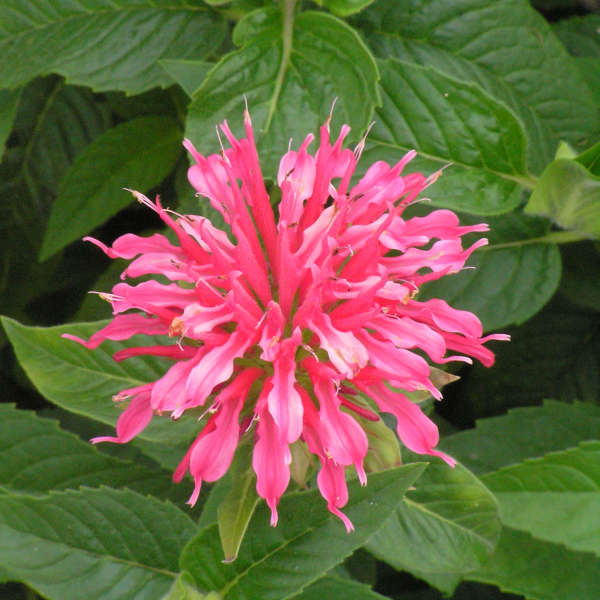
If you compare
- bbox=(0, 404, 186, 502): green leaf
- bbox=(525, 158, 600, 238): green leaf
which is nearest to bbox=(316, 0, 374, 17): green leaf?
bbox=(525, 158, 600, 238): green leaf

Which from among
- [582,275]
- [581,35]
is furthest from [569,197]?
[581,35]

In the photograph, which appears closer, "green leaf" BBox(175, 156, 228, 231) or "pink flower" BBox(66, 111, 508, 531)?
"pink flower" BBox(66, 111, 508, 531)

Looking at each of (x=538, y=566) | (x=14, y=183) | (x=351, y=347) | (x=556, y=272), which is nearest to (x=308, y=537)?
(x=351, y=347)

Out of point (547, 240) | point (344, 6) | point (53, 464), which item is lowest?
point (53, 464)

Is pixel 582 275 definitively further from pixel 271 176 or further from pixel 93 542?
pixel 93 542

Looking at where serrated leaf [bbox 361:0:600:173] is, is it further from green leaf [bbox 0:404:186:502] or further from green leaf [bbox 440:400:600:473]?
green leaf [bbox 0:404:186:502]

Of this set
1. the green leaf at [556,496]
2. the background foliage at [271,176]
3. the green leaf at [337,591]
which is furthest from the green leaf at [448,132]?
the green leaf at [337,591]
